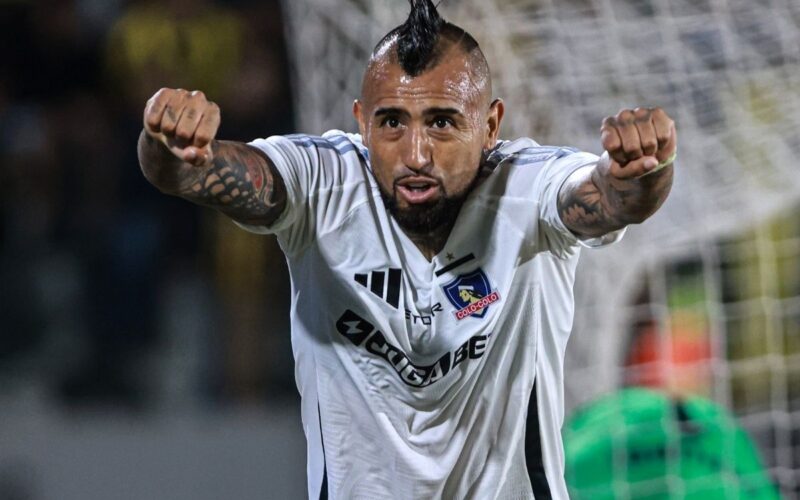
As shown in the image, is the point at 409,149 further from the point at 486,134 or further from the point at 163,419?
the point at 163,419

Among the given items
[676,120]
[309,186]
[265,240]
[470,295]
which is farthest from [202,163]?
[265,240]

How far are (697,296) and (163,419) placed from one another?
1.54 metres

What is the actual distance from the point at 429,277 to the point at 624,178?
43 cm

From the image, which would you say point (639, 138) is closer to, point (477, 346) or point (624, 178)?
point (624, 178)

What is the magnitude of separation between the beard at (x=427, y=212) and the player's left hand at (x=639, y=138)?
1.23ft

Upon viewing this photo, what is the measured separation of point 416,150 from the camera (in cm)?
187

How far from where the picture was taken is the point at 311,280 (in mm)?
1995

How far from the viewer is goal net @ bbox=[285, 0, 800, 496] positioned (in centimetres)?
289

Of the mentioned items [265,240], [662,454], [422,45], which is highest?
[422,45]

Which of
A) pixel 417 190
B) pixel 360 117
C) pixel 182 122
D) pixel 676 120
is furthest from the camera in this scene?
pixel 676 120

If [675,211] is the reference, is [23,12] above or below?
above

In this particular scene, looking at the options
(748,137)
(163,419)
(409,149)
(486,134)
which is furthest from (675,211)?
(163,419)

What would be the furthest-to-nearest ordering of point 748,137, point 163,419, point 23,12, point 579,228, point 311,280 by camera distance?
point 23,12 < point 163,419 < point 748,137 < point 311,280 < point 579,228

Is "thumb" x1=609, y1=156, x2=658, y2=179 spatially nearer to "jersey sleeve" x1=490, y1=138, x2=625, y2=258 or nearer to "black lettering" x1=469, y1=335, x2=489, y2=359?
"jersey sleeve" x1=490, y1=138, x2=625, y2=258
